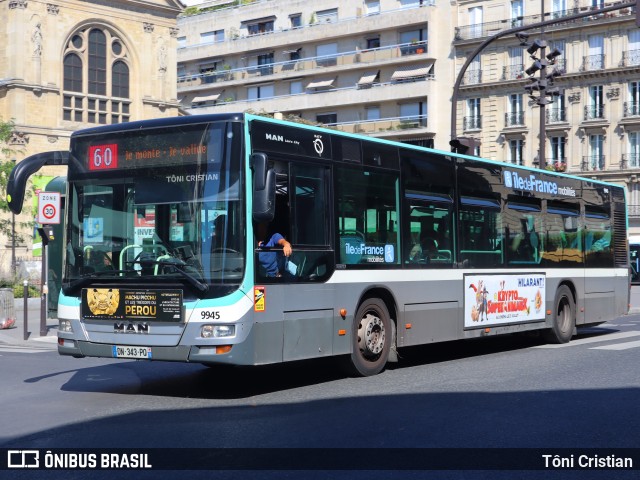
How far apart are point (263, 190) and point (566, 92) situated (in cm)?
5748

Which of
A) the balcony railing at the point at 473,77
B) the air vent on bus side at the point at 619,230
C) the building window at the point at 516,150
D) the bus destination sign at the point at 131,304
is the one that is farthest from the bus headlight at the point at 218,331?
the balcony railing at the point at 473,77

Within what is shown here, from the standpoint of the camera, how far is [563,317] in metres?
17.0

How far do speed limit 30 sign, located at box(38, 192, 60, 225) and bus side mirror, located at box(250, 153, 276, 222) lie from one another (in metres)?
10.1

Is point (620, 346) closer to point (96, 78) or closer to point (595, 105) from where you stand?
point (96, 78)

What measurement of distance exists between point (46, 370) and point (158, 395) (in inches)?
139

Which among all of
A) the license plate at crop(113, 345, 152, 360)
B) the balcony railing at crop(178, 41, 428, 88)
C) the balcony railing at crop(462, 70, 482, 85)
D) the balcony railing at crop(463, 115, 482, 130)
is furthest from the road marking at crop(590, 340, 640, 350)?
the balcony railing at crop(178, 41, 428, 88)

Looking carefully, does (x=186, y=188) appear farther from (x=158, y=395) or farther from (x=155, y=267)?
(x=158, y=395)

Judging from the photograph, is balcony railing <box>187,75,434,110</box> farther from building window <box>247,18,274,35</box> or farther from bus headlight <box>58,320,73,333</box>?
bus headlight <box>58,320,73,333</box>

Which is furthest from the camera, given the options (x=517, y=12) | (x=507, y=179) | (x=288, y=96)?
(x=288, y=96)

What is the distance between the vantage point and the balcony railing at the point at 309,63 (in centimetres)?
7088

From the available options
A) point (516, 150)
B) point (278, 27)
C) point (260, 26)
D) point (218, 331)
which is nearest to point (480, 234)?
point (218, 331)

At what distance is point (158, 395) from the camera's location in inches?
417

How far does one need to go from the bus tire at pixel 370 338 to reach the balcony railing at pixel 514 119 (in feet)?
183

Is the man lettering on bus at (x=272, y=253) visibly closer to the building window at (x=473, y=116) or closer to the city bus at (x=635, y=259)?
the city bus at (x=635, y=259)
